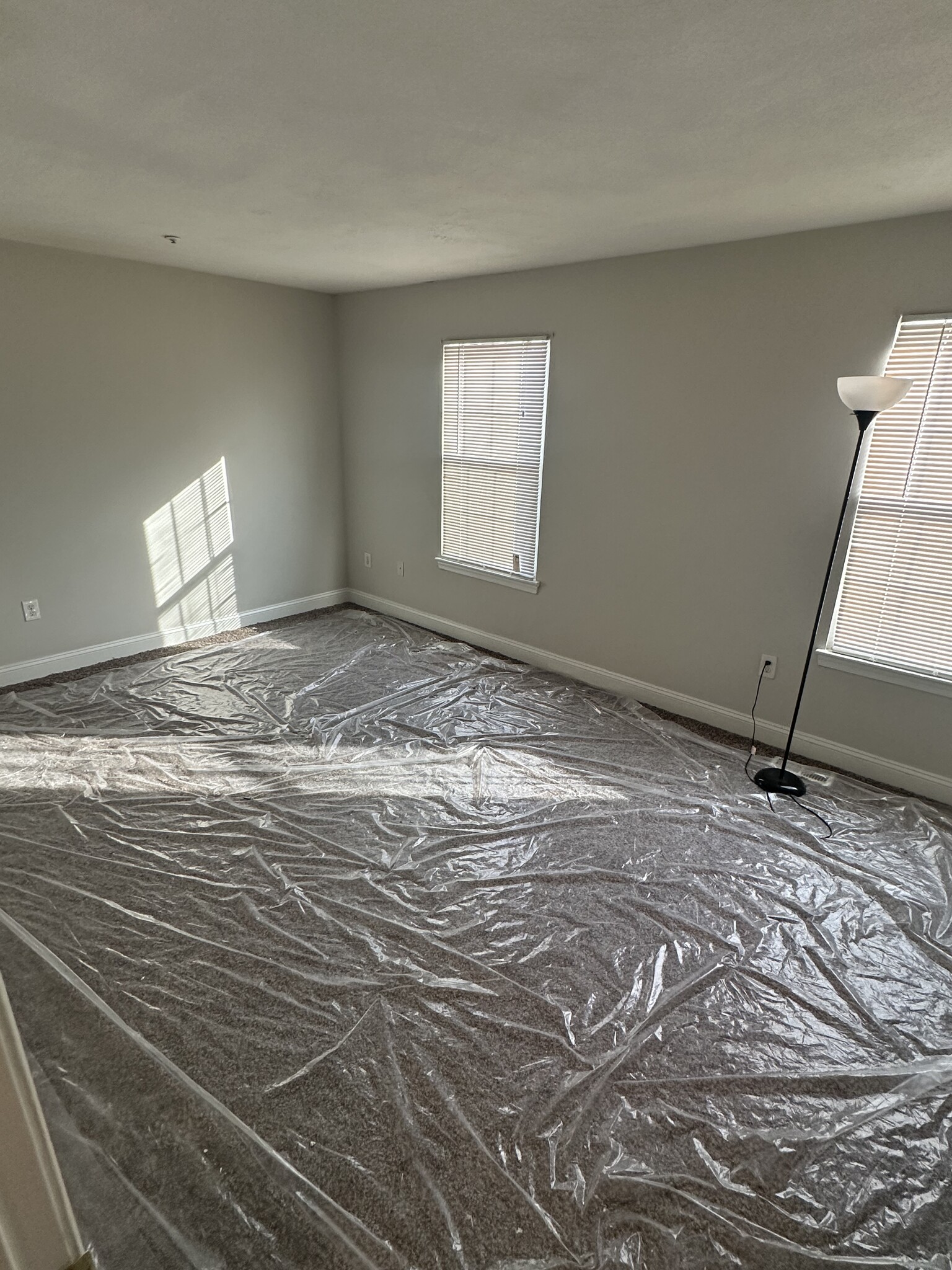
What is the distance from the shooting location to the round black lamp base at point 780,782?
288 centimetres

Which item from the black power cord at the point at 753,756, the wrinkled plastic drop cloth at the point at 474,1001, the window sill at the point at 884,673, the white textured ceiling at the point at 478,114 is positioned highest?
the white textured ceiling at the point at 478,114

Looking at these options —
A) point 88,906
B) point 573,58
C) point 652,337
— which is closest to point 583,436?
point 652,337

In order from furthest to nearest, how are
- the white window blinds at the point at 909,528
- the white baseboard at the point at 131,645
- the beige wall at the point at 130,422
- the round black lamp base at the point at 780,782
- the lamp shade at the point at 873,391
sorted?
the white baseboard at the point at 131,645 → the beige wall at the point at 130,422 → the round black lamp base at the point at 780,782 → the white window blinds at the point at 909,528 → the lamp shade at the point at 873,391

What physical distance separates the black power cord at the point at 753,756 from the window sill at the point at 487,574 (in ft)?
4.78

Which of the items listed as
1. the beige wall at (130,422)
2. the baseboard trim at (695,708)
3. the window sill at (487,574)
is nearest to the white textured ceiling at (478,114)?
the beige wall at (130,422)

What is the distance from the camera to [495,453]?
4.13m

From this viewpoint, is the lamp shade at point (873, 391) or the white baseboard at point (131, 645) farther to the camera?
the white baseboard at point (131, 645)

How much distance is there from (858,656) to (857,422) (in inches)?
40.9

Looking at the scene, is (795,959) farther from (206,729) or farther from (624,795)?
(206,729)

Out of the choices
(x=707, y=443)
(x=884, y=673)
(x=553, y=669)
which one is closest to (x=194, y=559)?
(x=553, y=669)

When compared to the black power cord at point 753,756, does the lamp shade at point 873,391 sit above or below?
above

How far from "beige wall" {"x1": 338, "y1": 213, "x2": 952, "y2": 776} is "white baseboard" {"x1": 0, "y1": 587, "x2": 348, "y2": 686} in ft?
5.30

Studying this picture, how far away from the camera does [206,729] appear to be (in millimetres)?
3309

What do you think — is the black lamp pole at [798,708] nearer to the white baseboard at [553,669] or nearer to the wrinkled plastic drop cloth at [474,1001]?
the wrinkled plastic drop cloth at [474,1001]
